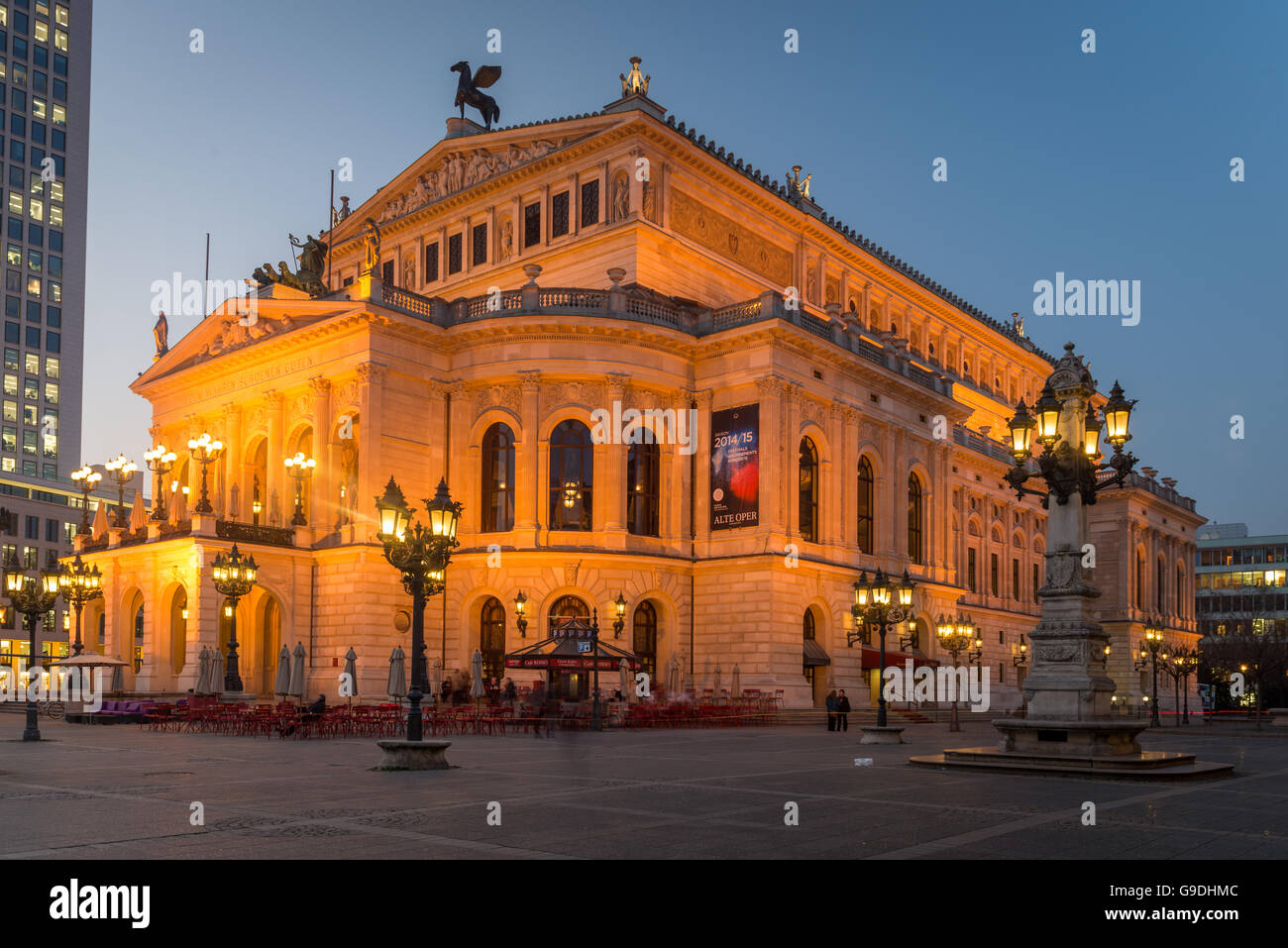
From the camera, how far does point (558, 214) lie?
58.4 metres

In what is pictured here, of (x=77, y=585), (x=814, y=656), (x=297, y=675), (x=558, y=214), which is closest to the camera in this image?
(x=77, y=585)

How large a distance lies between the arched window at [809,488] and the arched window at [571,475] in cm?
916

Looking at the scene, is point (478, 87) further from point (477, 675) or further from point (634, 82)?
point (477, 675)

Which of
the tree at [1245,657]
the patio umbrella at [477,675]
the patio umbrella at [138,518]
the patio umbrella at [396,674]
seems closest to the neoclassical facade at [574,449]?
the patio umbrella at [138,518]

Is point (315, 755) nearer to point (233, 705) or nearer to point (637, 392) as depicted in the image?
point (233, 705)

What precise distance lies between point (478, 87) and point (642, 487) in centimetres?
2602

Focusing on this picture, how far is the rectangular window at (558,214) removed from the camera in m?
58.1

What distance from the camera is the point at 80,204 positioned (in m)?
118

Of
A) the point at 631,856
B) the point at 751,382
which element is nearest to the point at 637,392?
the point at 751,382

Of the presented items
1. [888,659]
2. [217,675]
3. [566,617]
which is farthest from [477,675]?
[888,659]

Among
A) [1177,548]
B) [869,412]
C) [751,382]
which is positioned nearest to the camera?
[751,382]

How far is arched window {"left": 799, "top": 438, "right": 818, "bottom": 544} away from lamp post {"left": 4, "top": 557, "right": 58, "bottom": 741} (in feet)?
95.3

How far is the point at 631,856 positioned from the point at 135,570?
1783 inches

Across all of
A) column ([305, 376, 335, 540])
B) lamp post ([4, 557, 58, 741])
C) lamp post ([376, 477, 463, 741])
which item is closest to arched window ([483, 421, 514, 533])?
column ([305, 376, 335, 540])
